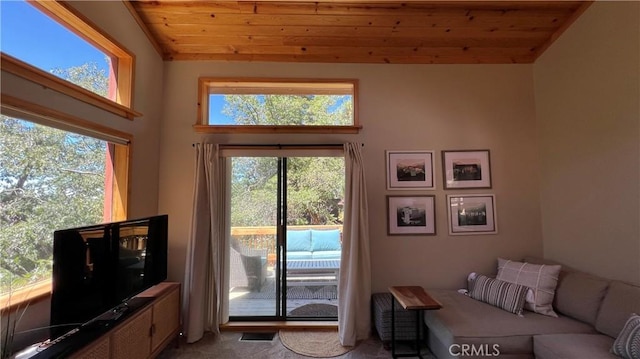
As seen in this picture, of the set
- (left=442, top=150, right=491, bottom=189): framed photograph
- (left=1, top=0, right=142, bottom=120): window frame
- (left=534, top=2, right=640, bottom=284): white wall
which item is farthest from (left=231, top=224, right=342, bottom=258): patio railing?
(left=534, top=2, right=640, bottom=284): white wall

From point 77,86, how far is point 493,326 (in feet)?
11.6

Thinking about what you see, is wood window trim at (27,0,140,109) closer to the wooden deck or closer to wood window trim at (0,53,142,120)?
wood window trim at (0,53,142,120)

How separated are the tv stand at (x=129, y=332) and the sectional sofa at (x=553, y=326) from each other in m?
2.31

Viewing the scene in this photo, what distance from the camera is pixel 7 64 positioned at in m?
1.55

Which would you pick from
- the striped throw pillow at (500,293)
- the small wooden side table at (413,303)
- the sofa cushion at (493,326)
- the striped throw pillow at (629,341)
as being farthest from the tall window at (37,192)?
the striped throw pillow at (629,341)

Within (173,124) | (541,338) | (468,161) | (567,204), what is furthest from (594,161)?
(173,124)

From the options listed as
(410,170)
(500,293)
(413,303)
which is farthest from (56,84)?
(500,293)

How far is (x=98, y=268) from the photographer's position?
1878 millimetres

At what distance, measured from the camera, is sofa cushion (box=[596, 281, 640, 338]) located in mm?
2014

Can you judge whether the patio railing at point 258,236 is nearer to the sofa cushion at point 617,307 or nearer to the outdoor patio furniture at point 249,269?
the outdoor patio furniture at point 249,269

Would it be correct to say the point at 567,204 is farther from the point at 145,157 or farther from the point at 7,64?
the point at 7,64

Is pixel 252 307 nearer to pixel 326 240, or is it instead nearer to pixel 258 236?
pixel 258 236

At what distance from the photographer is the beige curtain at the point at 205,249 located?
2900 millimetres

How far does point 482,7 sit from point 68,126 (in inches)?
140
